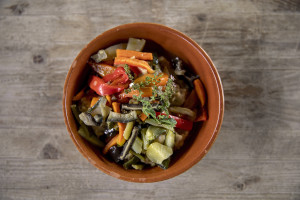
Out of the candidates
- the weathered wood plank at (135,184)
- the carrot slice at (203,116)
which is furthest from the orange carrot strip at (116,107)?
the weathered wood plank at (135,184)

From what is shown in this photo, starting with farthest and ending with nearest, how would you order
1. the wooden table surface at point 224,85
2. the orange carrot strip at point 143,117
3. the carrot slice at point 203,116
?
the wooden table surface at point 224,85 < the carrot slice at point 203,116 < the orange carrot strip at point 143,117

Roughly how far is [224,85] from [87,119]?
1.28 metres

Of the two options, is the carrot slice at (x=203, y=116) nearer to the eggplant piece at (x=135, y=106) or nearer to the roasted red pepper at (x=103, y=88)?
the eggplant piece at (x=135, y=106)

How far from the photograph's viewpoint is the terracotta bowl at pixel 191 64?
6.07 ft

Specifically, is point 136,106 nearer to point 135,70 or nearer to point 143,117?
point 143,117

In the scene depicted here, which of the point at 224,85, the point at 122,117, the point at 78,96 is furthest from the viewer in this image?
the point at 224,85

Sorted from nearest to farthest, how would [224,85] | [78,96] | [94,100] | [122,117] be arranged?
[122,117] < [94,100] < [78,96] < [224,85]

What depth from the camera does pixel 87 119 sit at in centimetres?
183

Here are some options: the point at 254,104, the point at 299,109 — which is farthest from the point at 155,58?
the point at 299,109

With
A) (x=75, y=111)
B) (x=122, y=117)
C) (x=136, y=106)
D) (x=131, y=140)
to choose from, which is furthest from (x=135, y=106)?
(x=75, y=111)

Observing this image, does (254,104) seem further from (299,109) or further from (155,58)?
(155,58)

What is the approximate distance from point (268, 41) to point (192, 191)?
1567mm

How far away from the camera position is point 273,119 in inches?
95.3

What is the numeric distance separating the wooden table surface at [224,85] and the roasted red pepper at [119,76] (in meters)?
0.64
